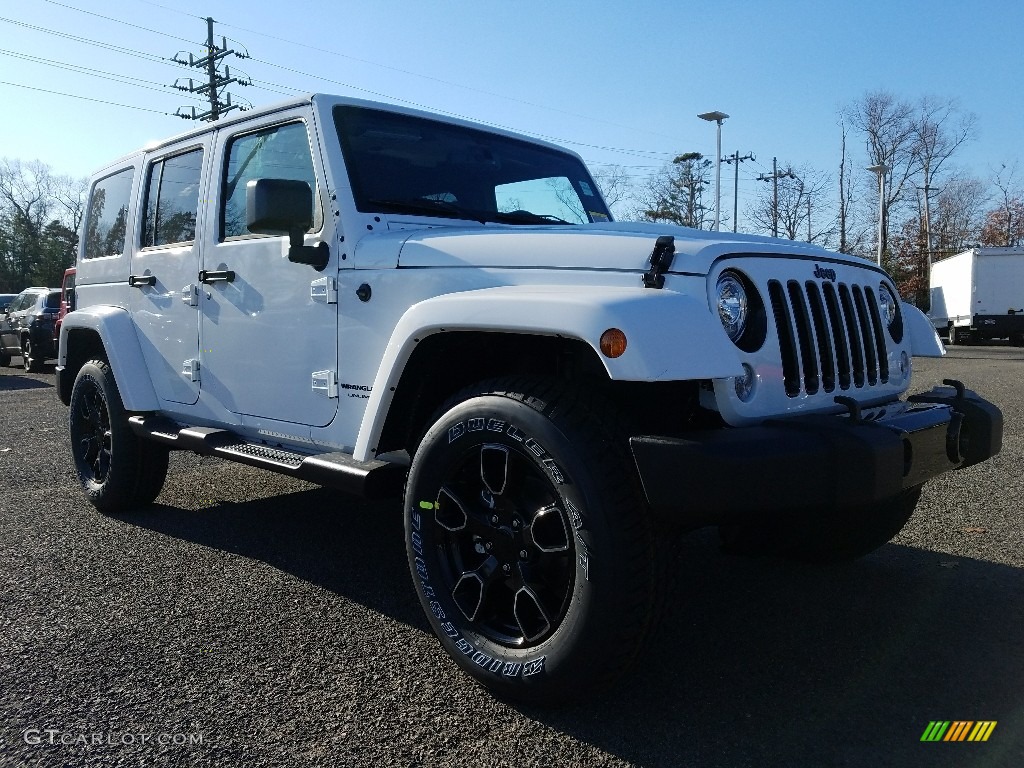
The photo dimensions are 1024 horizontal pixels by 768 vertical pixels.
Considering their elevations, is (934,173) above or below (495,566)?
above

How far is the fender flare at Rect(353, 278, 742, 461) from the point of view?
2.20 meters


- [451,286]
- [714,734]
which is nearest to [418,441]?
[451,286]

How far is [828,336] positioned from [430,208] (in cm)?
166

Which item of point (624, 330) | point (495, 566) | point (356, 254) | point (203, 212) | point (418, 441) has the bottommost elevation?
point (495, 566)

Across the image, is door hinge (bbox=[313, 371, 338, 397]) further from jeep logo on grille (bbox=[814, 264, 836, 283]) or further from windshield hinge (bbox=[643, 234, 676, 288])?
jeep logo on grille (bbox=[814, 264, 836, 283])

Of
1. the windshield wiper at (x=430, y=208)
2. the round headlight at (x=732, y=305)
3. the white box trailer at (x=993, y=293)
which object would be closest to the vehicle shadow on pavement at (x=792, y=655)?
the round headlight at (x=732, y=305)

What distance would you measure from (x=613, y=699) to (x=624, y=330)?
116 cm

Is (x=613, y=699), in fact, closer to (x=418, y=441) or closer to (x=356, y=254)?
(x=418, y=441)

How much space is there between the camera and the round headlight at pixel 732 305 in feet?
8.23

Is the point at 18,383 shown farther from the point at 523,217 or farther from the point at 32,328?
the point at 523,217

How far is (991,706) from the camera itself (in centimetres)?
252

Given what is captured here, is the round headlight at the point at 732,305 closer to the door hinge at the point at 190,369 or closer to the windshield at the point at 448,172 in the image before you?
the windshield at the point at 448,172

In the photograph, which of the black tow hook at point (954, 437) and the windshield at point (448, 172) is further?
the windshield at point (448, 172)

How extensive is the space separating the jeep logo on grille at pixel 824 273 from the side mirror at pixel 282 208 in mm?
1840
